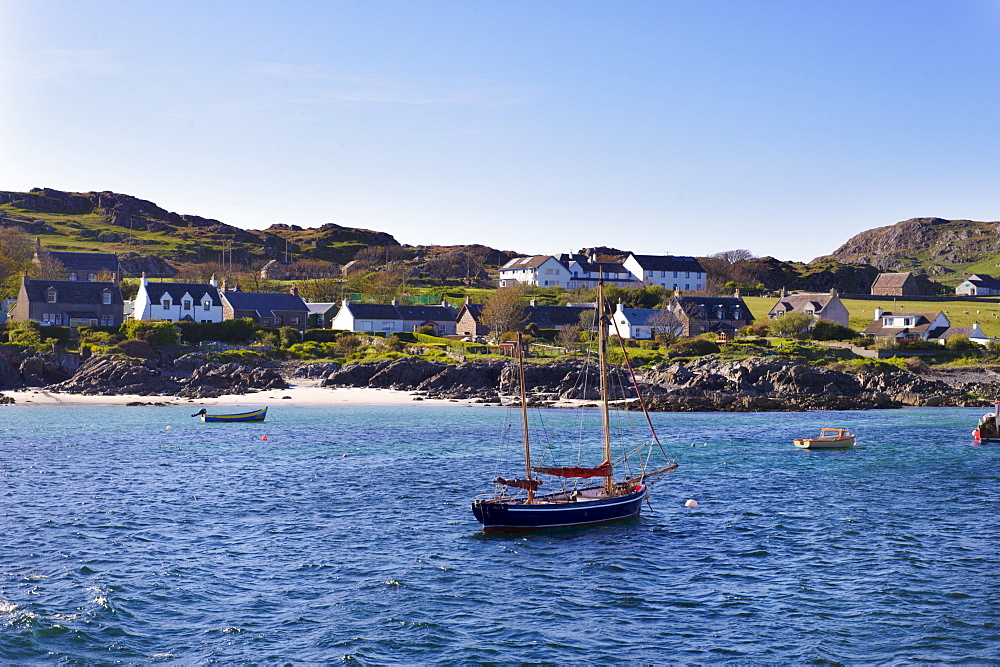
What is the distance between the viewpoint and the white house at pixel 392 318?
362ft

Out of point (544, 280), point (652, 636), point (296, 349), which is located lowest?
point (652, 636)

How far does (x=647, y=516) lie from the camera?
33.8 meters

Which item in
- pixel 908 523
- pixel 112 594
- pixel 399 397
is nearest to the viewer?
pixel 112 594

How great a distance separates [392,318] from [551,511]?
8375 cm

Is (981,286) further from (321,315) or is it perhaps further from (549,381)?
(321,315)

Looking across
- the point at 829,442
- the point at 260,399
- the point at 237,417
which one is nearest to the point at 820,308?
the point at 829,442

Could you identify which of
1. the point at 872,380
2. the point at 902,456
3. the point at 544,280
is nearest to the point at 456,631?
the point at 902,456

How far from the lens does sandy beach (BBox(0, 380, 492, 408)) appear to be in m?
72.6

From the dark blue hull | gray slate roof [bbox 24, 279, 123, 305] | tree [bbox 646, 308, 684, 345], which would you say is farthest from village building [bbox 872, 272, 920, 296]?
the dark blue hull

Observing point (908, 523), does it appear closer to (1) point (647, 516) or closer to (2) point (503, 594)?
(1) point (647, 516)

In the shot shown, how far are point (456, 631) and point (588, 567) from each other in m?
6.88

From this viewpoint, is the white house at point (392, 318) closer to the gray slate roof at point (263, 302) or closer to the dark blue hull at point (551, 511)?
the gray slate roof at point (263, 302)

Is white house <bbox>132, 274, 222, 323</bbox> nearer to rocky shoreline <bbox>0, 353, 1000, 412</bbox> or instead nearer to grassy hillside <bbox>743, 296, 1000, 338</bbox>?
rocky shoreline <bbox>0, 353, 1000, 412</bbox>

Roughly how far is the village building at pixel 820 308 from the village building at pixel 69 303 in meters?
85.7
